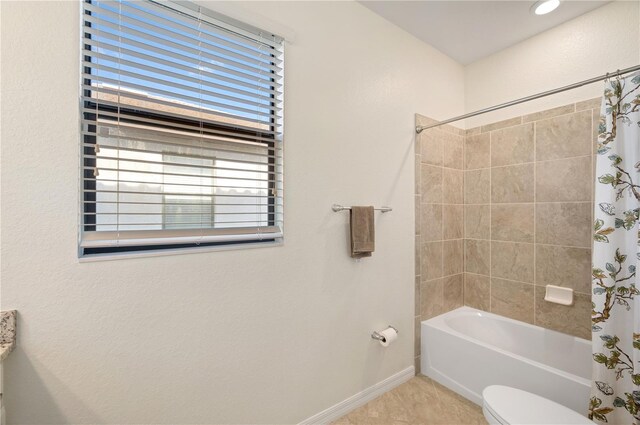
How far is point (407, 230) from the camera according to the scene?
6.88ft

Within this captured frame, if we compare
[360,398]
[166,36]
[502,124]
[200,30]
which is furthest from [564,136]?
[166,36]

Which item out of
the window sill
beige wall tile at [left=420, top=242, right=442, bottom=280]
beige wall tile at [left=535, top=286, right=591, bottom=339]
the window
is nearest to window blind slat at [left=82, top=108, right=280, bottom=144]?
the window

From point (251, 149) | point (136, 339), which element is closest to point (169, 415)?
point (136, 339)

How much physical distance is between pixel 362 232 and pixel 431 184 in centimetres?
91

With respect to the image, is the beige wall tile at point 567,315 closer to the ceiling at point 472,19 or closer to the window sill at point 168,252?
the ceiling at point 472,19

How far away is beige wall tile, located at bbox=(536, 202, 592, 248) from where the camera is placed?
1.87 meters

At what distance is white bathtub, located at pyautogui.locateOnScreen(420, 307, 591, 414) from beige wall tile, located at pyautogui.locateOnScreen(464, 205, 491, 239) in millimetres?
688

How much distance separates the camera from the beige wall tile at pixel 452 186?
2367mm

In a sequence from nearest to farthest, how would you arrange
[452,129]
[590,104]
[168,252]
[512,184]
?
[168,252], [590,104], [512,184], [452,129]

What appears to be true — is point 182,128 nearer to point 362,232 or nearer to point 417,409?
point 362,232

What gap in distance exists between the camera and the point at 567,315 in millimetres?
1962

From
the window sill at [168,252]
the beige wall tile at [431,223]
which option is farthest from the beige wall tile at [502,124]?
the window sill at [168,252]

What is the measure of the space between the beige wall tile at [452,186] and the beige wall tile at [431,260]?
0.42 m

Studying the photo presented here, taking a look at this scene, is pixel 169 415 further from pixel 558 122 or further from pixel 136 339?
pixel 558 122
